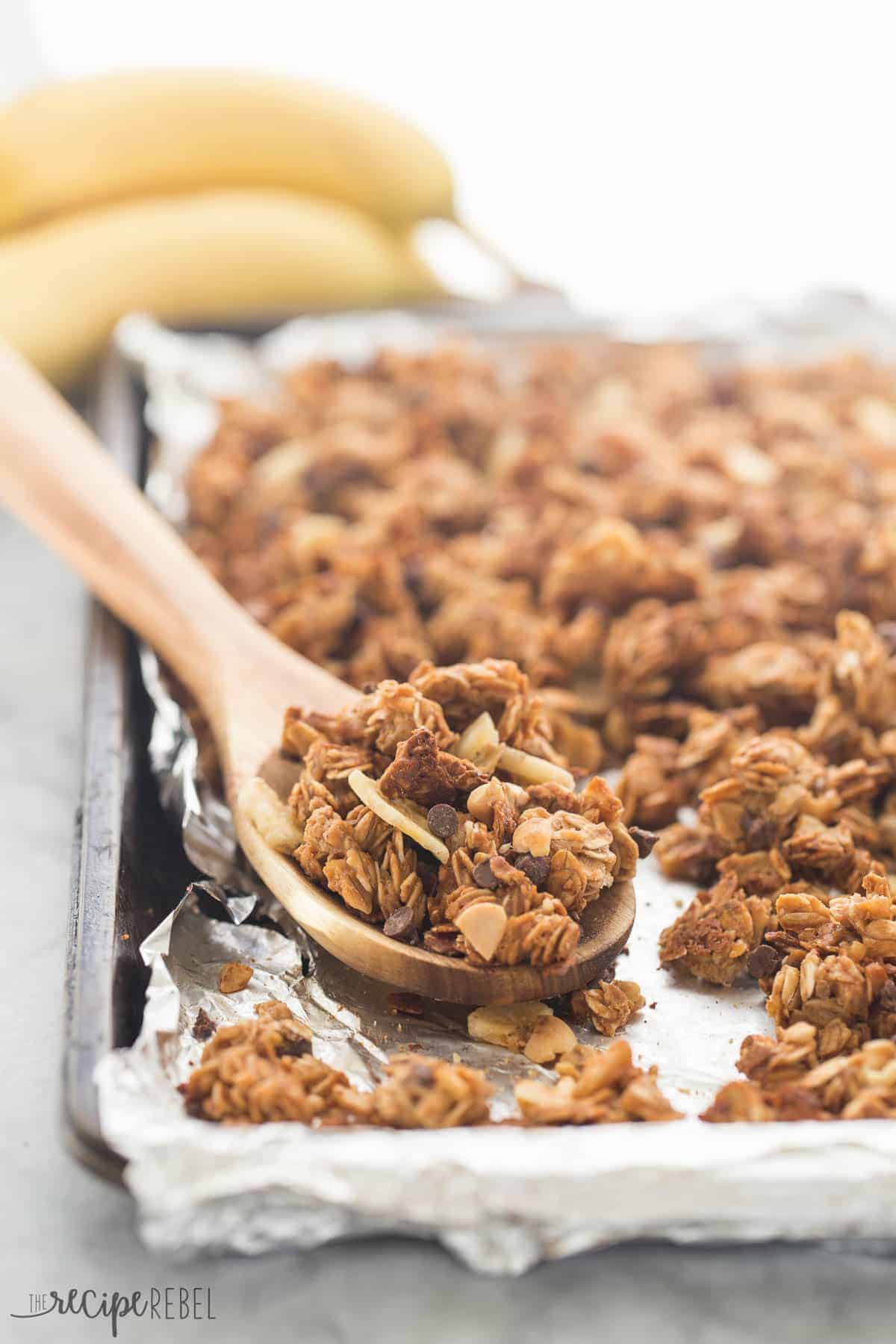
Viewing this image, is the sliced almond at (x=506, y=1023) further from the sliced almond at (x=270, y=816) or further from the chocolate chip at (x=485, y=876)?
the sliced almond at (x=270, y=816)

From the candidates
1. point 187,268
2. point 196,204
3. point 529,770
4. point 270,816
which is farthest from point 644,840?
point 196,204

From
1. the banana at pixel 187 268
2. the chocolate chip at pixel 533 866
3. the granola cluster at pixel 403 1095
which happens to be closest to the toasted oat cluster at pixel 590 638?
the chocolate chip at pixel 533 866

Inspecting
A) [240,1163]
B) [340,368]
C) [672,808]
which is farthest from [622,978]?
[340,368]

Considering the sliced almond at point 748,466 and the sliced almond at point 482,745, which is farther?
the sliced almond at point 748,466

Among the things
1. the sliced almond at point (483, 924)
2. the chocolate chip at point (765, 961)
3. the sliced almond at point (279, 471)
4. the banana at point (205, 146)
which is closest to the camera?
the sliced almond at point (483, 924)

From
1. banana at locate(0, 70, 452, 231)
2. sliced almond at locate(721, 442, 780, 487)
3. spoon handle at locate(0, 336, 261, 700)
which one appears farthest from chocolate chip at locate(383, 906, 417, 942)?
banana at locate(0, 70, 452, 231)

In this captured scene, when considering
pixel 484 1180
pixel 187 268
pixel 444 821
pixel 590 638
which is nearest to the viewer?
pixel 484 1180

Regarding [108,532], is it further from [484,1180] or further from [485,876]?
[484,1180]

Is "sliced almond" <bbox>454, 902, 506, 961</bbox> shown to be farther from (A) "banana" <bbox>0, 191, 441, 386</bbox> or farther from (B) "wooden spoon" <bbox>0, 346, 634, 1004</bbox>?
(A) "banana" <bbox>0, 191, 441, 386</bbox>
